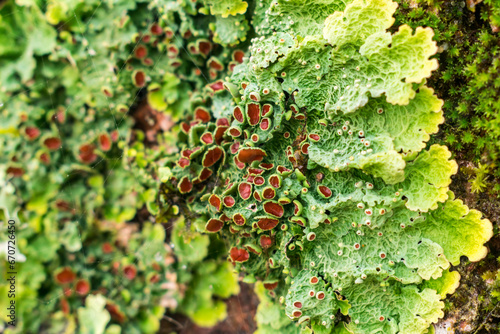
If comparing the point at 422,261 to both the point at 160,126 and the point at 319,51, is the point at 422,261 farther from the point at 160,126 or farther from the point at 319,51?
the point at 160,126

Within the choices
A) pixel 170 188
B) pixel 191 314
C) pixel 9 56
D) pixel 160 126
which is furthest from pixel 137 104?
pixel 191 314

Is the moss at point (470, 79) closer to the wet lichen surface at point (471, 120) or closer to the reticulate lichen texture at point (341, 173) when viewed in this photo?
the wet lichen surface at point (471, 120)

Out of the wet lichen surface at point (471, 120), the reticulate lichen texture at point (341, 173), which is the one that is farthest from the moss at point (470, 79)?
the reticulate lichen texture at point (341, 173)

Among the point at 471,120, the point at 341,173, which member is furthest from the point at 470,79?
the point at 341,173

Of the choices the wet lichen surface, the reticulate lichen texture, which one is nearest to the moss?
the wet lichen surface

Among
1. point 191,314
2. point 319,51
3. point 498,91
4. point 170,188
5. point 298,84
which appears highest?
point 319,51

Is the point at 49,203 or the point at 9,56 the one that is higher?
the point at 9,56

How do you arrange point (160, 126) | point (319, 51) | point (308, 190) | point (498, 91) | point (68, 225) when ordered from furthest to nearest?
1. point (68, 225)
2. point (160, 126)
3. point (308, 190)
4. point (319, 51)
5. point (498, 91)

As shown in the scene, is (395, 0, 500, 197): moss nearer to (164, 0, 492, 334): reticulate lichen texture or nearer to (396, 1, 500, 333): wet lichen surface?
(396, 1, 500, 333): wet lichen surface

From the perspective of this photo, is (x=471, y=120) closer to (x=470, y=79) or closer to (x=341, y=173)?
(x=470, y=79)
